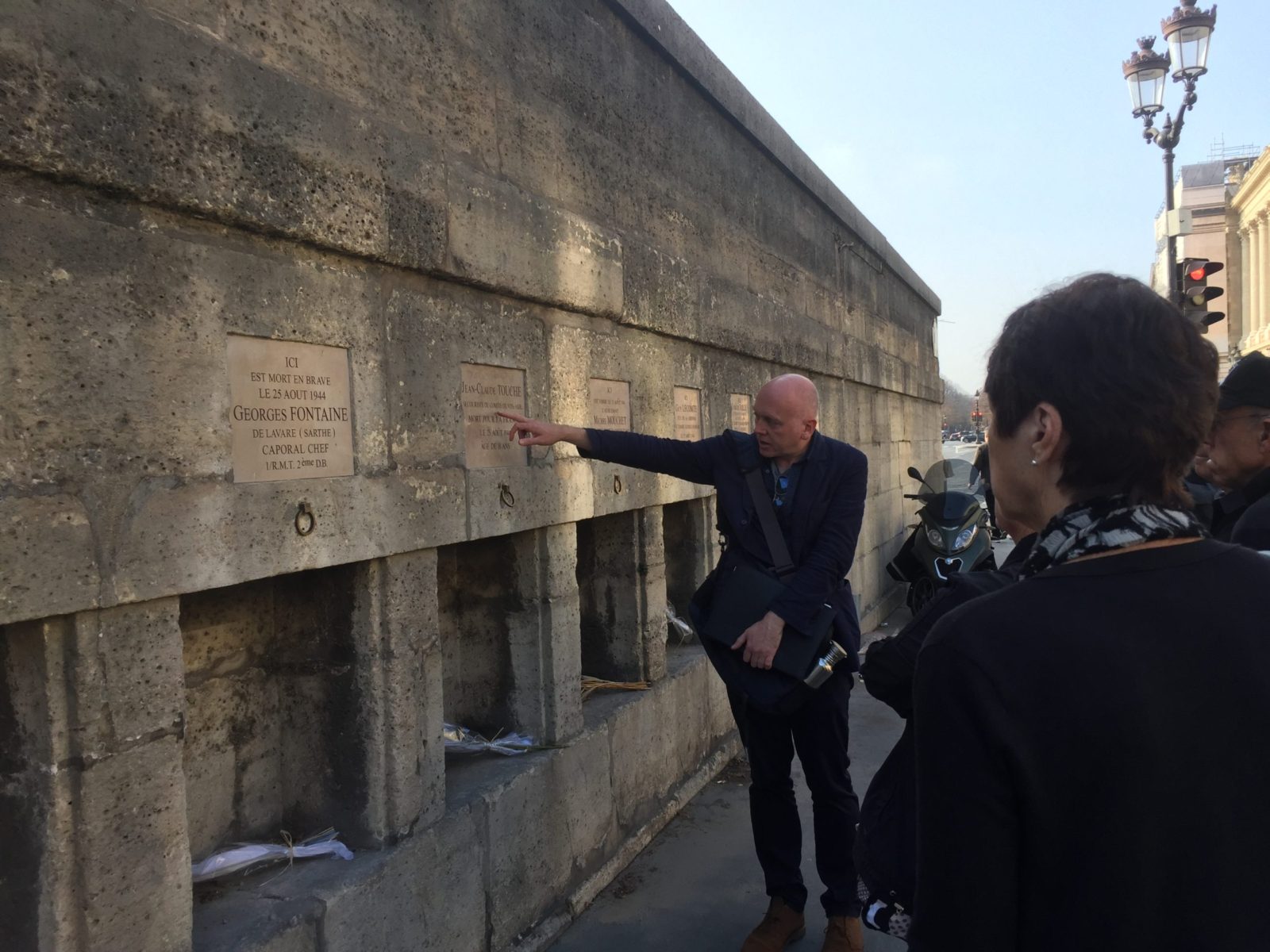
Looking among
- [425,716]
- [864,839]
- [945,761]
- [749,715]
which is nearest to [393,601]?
[425,716]

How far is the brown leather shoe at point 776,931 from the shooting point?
3.19 m

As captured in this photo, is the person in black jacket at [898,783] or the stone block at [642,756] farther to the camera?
the stone block at [642,756]

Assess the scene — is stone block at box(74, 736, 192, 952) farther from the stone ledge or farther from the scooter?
the scooter

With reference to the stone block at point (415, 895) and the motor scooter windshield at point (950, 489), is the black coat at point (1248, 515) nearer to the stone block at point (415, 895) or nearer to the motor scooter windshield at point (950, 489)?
the stone block at point (415, 895)

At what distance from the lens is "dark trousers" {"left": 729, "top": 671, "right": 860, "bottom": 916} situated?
10.7 feet

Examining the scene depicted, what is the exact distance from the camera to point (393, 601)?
8.88 feet

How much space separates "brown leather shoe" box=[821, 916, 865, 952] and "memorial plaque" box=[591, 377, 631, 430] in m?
2.03

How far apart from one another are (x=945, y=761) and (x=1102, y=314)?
2.03 ft

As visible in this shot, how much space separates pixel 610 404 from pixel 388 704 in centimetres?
179

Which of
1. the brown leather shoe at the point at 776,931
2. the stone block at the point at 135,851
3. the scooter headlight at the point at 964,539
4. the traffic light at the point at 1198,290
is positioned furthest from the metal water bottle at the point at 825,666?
the traffic light at the point at 1198,290

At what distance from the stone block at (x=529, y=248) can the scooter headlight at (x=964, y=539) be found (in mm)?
5305

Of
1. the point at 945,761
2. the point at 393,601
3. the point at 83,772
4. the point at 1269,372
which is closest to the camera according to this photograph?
the point at 945,761

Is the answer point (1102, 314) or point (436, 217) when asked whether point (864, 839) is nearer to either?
point (1102, 314)

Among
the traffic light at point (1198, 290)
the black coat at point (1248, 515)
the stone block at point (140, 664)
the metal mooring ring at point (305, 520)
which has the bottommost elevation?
the stone block at point (140, 664)
